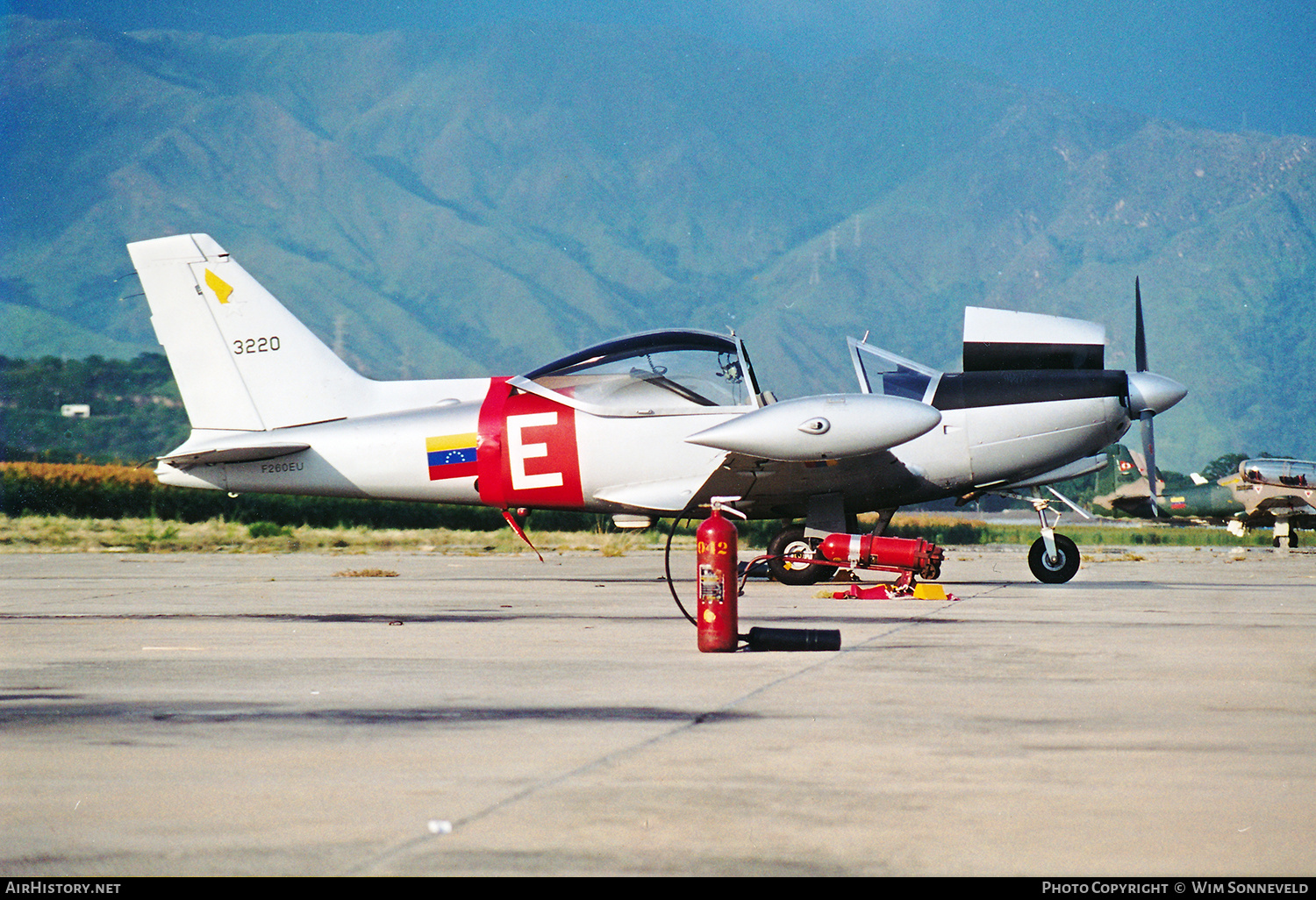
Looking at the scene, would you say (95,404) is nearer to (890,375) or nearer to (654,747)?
(890,375)

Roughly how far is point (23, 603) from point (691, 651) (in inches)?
306

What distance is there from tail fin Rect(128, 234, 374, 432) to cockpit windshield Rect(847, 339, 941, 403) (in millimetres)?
6072

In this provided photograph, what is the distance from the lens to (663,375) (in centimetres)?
1457

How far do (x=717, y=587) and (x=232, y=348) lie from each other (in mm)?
10287

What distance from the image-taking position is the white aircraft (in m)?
14.3

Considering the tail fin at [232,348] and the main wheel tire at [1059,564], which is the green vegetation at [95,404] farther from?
the main wheel tire at [1059,564]

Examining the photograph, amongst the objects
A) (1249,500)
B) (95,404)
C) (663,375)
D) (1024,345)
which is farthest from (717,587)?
(95,404)

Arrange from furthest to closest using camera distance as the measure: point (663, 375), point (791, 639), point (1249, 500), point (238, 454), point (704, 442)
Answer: point (1249, 500) < point (238, 454) < point (663, 375) < point (704, 442) < point (791, 639)

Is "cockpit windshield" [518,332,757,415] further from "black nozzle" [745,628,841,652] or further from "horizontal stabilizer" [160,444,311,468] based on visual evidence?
"black nozzle" [745,628,841,652]

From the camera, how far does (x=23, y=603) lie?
1255cm

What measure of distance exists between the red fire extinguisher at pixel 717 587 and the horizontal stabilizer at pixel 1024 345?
295 inches

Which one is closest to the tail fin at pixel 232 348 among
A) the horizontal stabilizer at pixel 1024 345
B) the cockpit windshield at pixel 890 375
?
the cockpit windshield at pixel 890 375

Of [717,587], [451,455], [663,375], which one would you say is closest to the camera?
[717,587]
